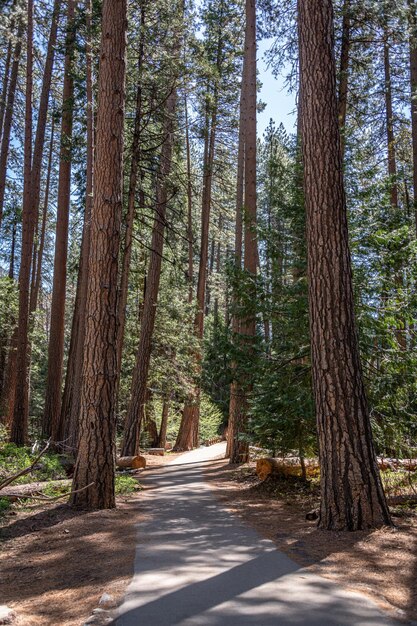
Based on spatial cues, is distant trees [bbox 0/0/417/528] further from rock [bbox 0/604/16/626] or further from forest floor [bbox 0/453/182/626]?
rock [bbox 0/604/16/626]

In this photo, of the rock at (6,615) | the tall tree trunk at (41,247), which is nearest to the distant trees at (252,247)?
the tall tree trunk at (41,247)

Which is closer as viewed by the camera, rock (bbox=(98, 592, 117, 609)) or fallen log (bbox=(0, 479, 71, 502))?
rock (bbox=(98, 592, 117, 609))

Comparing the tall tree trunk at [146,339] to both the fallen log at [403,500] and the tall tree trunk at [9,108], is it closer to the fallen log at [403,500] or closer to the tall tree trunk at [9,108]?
the tall tree trunk at [9,108]

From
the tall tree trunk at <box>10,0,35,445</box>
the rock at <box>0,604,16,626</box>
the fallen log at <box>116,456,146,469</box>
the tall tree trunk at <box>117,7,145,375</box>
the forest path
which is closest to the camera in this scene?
the forest path

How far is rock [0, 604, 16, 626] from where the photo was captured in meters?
3.44

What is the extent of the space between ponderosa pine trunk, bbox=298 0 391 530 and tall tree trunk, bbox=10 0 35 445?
1198 cm

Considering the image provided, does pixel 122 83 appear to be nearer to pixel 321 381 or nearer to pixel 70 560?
pixel 321 381

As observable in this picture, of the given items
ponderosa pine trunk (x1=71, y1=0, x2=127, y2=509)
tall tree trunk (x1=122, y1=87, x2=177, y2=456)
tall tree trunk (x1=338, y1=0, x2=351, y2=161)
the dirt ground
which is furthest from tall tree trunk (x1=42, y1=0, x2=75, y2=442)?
the dirt ground

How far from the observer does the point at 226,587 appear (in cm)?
382

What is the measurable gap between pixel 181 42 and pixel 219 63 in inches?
236

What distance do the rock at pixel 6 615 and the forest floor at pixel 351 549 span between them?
236 cm

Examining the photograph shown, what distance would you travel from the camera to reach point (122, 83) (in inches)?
312

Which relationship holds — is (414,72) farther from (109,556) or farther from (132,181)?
(109,556)

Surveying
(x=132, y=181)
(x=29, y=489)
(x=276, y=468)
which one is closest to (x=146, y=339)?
(x=132, y=181)
